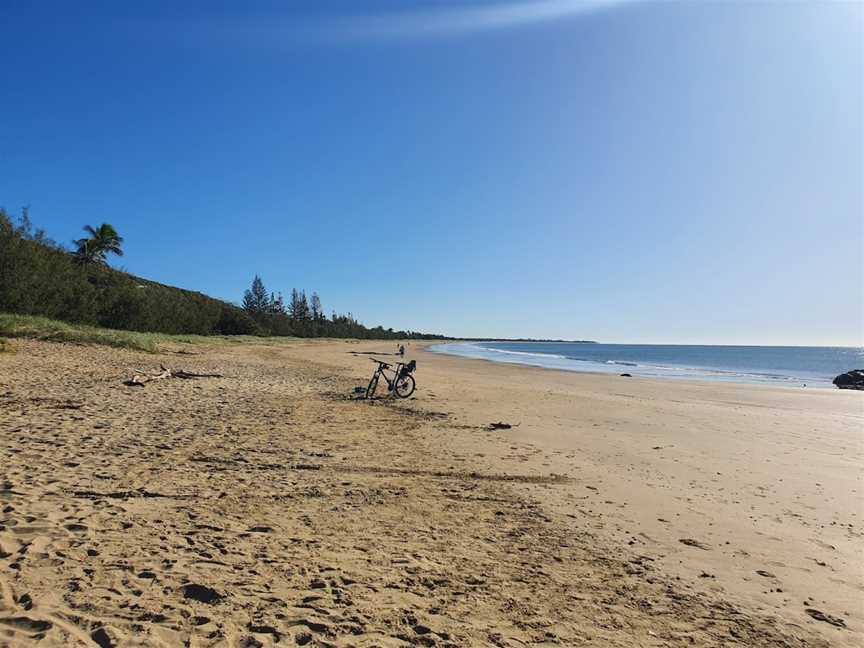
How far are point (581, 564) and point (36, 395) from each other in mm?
12289

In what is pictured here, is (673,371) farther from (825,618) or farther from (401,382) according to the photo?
(825,618)

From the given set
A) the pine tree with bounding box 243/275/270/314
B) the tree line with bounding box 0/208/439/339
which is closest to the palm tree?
the tree line with bounding box 0/208/439/339

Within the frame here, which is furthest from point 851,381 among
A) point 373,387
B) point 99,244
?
point 99,244

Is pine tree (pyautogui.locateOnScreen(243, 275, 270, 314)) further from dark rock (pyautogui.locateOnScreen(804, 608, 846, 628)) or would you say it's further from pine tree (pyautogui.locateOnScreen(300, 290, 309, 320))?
dark rock (pyautogui.locateOnScreen(804, 608, 846, 628))

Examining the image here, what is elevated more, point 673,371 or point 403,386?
point 403,386

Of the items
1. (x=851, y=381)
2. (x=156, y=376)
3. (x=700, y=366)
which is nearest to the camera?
(x=156, y=376)

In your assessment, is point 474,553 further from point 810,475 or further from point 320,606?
point 810,475

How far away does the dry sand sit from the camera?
3.36 meters

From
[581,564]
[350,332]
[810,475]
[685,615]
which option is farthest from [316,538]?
[350,332]

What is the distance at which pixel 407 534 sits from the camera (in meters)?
4.95

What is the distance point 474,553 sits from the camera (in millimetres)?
4570

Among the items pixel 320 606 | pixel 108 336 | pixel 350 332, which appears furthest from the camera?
pixel 350 332

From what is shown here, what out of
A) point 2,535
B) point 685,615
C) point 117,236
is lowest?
point 685,615

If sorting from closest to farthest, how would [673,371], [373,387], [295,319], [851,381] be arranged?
[373,387] < [851,381] < [673,371] < [295,319]
